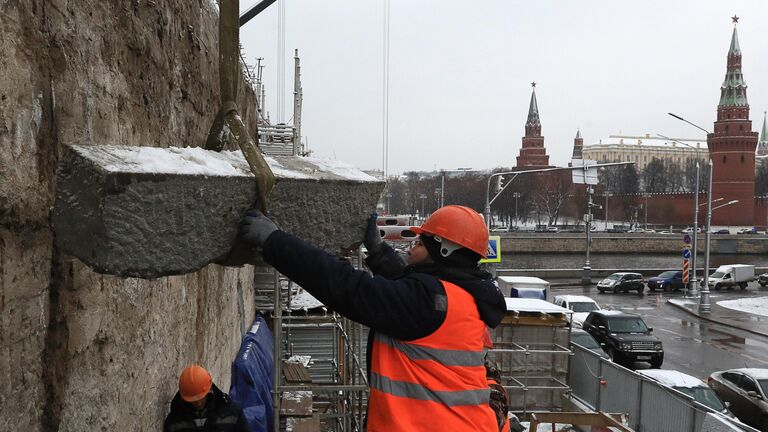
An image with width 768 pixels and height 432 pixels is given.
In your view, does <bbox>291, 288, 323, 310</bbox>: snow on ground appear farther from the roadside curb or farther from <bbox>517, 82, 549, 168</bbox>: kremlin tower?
<bbox>517, 82, 549, 168</bbox>: kremlin tower

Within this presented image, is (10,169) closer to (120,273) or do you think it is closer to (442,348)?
(120,273)

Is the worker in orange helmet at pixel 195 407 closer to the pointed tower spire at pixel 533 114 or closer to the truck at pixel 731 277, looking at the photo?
the truck at pixel 731 277

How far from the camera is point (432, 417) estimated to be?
210 cm

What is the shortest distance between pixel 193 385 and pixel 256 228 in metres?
1.83

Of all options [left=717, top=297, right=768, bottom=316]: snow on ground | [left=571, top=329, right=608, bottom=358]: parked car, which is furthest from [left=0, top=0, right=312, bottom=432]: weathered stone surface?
[left=717, top=297, right=768, bottom=316]: snow on ground

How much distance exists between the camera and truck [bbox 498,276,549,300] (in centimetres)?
1791

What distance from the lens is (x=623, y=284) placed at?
3153cm

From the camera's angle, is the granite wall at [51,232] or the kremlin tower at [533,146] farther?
the kremlin tower at [533,146]

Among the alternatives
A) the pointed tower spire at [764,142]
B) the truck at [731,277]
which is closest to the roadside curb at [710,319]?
the truck at [731,277]

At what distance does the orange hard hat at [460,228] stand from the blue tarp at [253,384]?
13.7 ft

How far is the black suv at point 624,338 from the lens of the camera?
53.7 feet

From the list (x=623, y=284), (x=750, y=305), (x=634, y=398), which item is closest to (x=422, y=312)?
(x=634, y=398)

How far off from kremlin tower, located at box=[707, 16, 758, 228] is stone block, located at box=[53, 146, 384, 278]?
71818 millimetres

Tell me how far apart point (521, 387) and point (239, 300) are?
517 cm
